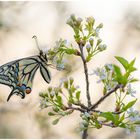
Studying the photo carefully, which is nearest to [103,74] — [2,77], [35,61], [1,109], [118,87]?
[118,87]

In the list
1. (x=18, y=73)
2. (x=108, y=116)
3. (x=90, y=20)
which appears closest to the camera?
(x=108, y=116)

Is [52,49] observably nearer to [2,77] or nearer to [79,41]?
[79,41]

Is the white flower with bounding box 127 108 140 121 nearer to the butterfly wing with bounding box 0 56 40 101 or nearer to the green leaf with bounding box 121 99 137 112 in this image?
the green leaf with bounding box 121 99 137 112

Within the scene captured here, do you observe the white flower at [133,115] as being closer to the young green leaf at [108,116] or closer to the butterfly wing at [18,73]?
the young green leaf at [108,116]

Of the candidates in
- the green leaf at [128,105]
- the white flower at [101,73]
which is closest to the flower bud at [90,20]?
Result: the white flower at [101,73]

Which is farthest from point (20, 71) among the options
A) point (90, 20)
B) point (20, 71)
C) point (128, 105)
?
point (128, 105)

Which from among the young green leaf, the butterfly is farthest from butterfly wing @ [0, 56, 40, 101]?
the young green leaf

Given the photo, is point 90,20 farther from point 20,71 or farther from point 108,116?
point 20,71
